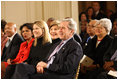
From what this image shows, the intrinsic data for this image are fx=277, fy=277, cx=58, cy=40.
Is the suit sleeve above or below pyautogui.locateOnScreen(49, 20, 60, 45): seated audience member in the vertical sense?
below

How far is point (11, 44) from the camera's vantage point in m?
5.45

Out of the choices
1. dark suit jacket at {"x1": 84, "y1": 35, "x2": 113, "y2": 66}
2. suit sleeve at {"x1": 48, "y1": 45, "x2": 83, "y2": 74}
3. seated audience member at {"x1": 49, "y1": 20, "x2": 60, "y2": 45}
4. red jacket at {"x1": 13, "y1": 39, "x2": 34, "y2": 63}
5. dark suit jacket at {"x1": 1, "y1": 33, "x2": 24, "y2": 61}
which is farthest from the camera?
dark suit jacket at {"x1": 1, "y1": 33, "x2": 24, "y2": 61}

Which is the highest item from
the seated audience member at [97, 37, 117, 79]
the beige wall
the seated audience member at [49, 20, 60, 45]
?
the beige wall

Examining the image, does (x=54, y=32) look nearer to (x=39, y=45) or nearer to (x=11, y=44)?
(x=39, y=45)

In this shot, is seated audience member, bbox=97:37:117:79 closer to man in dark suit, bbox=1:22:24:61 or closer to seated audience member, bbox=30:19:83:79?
seated audience member, bbox=30:19:83:79

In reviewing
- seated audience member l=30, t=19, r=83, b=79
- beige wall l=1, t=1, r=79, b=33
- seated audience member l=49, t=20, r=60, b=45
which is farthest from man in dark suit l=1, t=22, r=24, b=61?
beige wall l=1, t=1, r=79, b=33

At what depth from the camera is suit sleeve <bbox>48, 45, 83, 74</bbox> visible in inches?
146

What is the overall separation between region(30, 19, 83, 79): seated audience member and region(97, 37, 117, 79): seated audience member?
427mm

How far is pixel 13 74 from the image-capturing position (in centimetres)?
413

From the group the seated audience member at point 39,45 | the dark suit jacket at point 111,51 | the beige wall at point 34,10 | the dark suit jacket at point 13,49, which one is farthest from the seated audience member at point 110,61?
the beige wall at point 34,10

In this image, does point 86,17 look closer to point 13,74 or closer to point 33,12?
point 33,12

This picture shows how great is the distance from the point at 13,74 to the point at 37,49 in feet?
2.11

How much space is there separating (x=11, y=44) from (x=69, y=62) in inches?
80.9

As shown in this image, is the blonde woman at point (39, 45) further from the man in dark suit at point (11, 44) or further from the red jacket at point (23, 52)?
the man in dark suit at point (11, 44)
